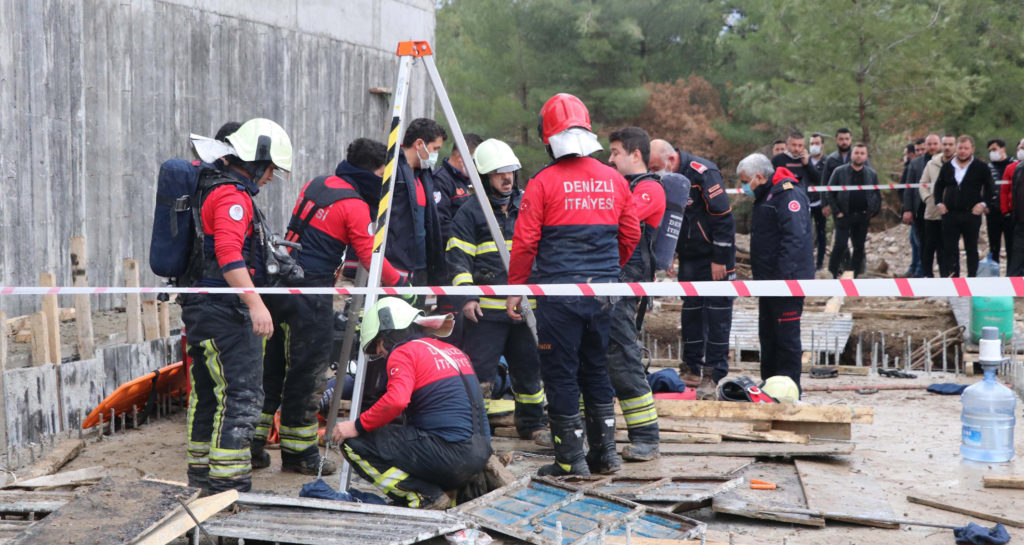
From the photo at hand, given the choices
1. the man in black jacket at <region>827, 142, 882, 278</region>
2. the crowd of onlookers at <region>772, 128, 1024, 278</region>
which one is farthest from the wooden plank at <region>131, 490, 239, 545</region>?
the man in black jacket at <region>827, 142, 882, 278</region>

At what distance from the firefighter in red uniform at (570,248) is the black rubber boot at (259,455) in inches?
71.0

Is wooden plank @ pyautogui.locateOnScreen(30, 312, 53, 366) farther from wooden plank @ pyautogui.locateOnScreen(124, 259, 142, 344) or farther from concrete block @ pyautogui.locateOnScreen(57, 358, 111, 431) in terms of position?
wooden plank @ pyautogui.locateOnScreen(124, 259, 142, 344)

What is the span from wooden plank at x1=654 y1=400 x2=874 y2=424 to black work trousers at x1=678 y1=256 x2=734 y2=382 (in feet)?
4.59

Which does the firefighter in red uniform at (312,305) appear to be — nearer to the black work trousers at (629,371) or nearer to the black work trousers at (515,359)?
the black work trousers at (515,359)

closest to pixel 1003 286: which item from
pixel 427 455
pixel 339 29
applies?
pixel 427 455

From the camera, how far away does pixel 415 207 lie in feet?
21.0

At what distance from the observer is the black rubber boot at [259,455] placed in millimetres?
6320

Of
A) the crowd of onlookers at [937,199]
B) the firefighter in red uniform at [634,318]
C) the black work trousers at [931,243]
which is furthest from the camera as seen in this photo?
the black work trousers at [931,243]

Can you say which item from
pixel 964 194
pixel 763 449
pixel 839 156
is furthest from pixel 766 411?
pixel 839 156

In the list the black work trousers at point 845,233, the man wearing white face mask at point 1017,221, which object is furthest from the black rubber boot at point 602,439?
the black work trousers at point 845,233

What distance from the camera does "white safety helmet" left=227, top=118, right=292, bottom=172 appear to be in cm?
524

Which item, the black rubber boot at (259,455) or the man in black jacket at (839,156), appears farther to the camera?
the man in black jacket at (839,156)

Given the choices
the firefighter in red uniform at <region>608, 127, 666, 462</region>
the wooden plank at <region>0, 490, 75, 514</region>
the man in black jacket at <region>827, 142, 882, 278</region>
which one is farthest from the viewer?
the man in black jacket at <region>827, 142, 882, 278</region>

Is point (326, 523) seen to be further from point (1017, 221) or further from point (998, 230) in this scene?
point (998, 230)
